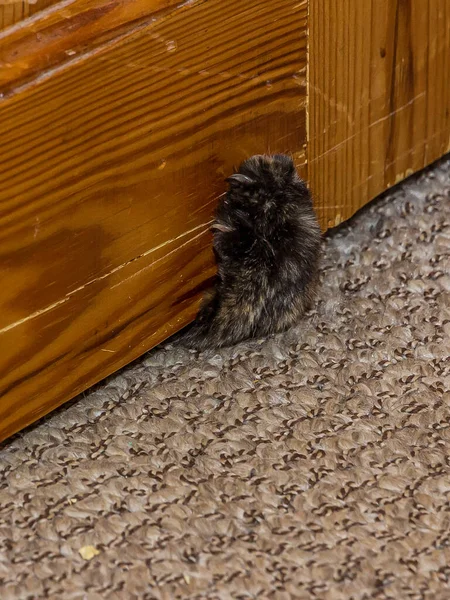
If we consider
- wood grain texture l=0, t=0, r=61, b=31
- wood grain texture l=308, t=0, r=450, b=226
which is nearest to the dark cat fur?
wood grain texture l=308, t=0, r=450, b=226

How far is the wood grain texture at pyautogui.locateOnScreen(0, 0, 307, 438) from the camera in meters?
1.16

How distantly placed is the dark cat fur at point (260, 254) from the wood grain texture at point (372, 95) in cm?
14

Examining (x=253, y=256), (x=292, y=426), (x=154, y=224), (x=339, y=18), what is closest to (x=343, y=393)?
(x=292, y=426)

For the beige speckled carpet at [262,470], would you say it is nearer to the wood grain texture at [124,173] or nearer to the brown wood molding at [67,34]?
the wood grain texture at [124,173]

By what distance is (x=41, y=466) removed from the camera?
1.32 meters

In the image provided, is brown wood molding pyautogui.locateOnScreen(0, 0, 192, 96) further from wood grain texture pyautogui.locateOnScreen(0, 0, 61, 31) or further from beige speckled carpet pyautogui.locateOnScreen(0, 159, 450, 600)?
beige speckled carpet pyautogui.locateOnScreen(0, 159, 450, 600)

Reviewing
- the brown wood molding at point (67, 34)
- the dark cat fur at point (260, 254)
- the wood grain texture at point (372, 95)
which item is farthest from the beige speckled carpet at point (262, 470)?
the brown wood molding at point (67, 34)

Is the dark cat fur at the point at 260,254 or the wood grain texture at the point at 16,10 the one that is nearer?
the wood grain texture at the point at 16,10

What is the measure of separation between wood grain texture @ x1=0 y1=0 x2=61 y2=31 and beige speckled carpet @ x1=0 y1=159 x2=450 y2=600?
0.55 metres

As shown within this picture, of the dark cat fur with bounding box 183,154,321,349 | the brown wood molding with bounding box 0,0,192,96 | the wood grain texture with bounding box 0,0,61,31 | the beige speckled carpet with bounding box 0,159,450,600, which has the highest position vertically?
the wood grain texture with bounding box 0,0,61,31

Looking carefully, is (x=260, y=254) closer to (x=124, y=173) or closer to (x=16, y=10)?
(x=124, y=173)

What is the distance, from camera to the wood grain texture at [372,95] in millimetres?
1473

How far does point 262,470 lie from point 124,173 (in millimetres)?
408

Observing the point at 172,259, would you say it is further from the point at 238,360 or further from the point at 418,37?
the point at 418,37
